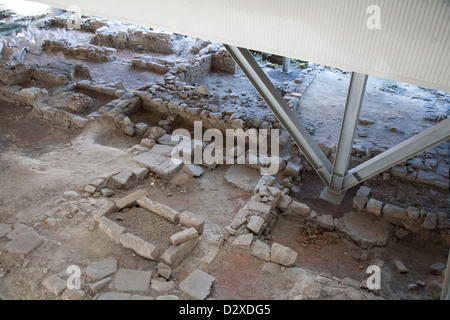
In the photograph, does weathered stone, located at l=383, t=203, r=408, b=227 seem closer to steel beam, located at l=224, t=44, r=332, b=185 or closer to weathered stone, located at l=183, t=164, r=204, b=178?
steel beam, located at l=224, t=44, r=332, b=185

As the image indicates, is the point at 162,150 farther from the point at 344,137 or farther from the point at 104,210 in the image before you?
the point at 344,137

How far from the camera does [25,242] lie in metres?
4.68

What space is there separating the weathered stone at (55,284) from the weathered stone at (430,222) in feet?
16.5

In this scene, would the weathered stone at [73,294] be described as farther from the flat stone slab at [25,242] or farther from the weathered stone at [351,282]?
the weathered stone at [351,282]

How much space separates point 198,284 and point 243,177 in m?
2.65

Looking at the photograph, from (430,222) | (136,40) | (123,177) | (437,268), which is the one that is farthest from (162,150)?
(136,40)

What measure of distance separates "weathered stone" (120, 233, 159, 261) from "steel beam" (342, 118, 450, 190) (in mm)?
3249

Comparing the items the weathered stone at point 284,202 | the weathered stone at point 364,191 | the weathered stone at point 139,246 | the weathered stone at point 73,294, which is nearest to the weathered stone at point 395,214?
the weathered stone at point 364,191

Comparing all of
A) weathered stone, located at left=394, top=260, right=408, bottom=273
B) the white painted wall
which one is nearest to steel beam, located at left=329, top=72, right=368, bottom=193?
the white painted wall

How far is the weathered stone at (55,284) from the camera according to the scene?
4.07 m

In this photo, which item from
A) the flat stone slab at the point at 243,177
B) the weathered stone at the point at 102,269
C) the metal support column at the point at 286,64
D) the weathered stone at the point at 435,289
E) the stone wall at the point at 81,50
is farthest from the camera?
the stone wall at the point at 81,50

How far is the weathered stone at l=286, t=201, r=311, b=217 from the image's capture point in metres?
5.79

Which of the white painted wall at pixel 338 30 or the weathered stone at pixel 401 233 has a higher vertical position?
the white painted wall at pixel 338 30

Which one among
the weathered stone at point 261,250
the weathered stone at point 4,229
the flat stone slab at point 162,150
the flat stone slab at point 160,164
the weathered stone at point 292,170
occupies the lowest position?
the weathered stone at point 292,170
